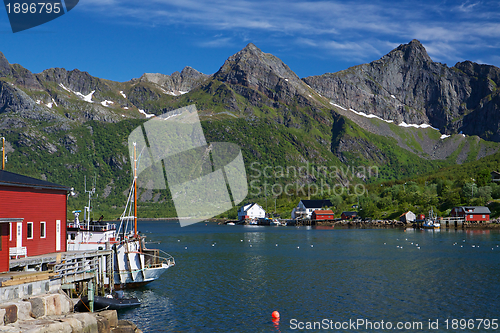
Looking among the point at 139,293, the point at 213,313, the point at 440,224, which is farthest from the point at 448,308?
the point at 440,224

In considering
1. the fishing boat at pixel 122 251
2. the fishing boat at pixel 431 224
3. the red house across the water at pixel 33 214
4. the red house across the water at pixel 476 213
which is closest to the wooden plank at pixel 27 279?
the red house across the water at pixel 33 214

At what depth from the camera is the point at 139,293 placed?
41062mm

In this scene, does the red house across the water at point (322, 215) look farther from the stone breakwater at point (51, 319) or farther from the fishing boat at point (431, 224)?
the stone breakwater at point (51, 319)

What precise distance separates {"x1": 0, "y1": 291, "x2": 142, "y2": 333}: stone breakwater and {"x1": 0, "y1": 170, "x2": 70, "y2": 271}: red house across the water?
7.44 meters

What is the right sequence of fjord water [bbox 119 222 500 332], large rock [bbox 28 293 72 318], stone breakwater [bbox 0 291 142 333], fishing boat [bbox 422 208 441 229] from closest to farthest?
stone breakwater [bbox 0 291 142 333]
large rock [bbox 28 293 72 318]
fjord water [bbox 119 222 500 332]
fishing boat [bbox 422 208 441 229]

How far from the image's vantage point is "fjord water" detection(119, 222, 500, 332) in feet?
105

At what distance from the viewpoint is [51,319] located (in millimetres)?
22641

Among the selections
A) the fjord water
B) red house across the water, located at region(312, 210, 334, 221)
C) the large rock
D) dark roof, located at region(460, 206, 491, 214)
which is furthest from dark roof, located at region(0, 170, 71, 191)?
red house across the water, located at region(312, 210, 334, 221)

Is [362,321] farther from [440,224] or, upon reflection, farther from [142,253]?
[440,224]

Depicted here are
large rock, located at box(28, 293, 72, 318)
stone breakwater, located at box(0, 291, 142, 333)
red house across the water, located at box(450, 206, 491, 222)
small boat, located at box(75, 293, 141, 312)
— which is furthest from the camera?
red house across the water, located at box(450, 206, 491, 222)

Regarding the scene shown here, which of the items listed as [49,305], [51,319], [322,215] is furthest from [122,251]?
[322,215]

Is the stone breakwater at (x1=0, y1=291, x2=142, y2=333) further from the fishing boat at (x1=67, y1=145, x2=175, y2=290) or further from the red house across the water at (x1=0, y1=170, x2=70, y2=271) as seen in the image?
the fishing boat at (x1=67, y1=145, x2=175, y2=290)

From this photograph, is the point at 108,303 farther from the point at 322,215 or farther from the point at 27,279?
the point at 322,215

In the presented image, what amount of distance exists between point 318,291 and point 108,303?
19.9 meters
